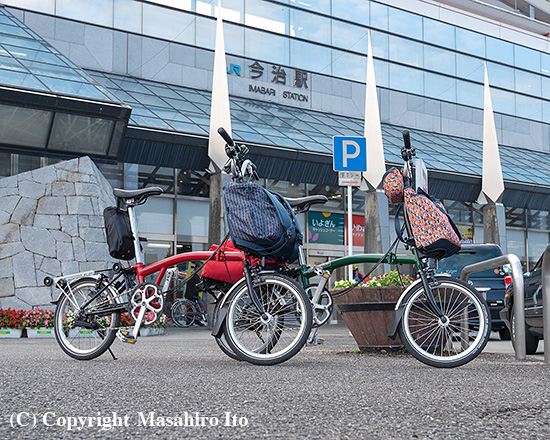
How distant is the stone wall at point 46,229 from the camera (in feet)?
43.8

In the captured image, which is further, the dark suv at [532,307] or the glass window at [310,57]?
the glass window at [310,57]

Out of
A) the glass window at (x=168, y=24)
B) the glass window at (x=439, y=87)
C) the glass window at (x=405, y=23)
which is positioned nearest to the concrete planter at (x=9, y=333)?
the glass window at (x=168, y=24)

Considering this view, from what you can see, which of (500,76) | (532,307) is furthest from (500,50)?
(532,307)

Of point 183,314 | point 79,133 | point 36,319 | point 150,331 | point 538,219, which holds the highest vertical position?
point 79,133

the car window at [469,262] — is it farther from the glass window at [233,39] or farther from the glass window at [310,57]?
the glass window at [310,57]

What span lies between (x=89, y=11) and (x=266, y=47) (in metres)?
6.35

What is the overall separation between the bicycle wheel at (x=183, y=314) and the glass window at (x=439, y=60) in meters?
15.7

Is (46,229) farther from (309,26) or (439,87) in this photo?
(439,87)

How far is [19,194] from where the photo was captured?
13609 mm

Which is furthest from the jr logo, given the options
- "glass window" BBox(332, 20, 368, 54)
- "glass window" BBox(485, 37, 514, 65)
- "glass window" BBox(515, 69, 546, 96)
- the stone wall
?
"glass window" BBox(515, 69, 546, 96)

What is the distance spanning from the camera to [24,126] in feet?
47.3

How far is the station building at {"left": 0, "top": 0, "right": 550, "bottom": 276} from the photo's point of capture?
50.5 feet

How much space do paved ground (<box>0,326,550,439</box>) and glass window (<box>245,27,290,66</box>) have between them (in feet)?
67.5

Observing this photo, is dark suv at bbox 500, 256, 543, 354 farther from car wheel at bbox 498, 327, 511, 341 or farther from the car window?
car wheel at bbox 498, 327, 511, 341
